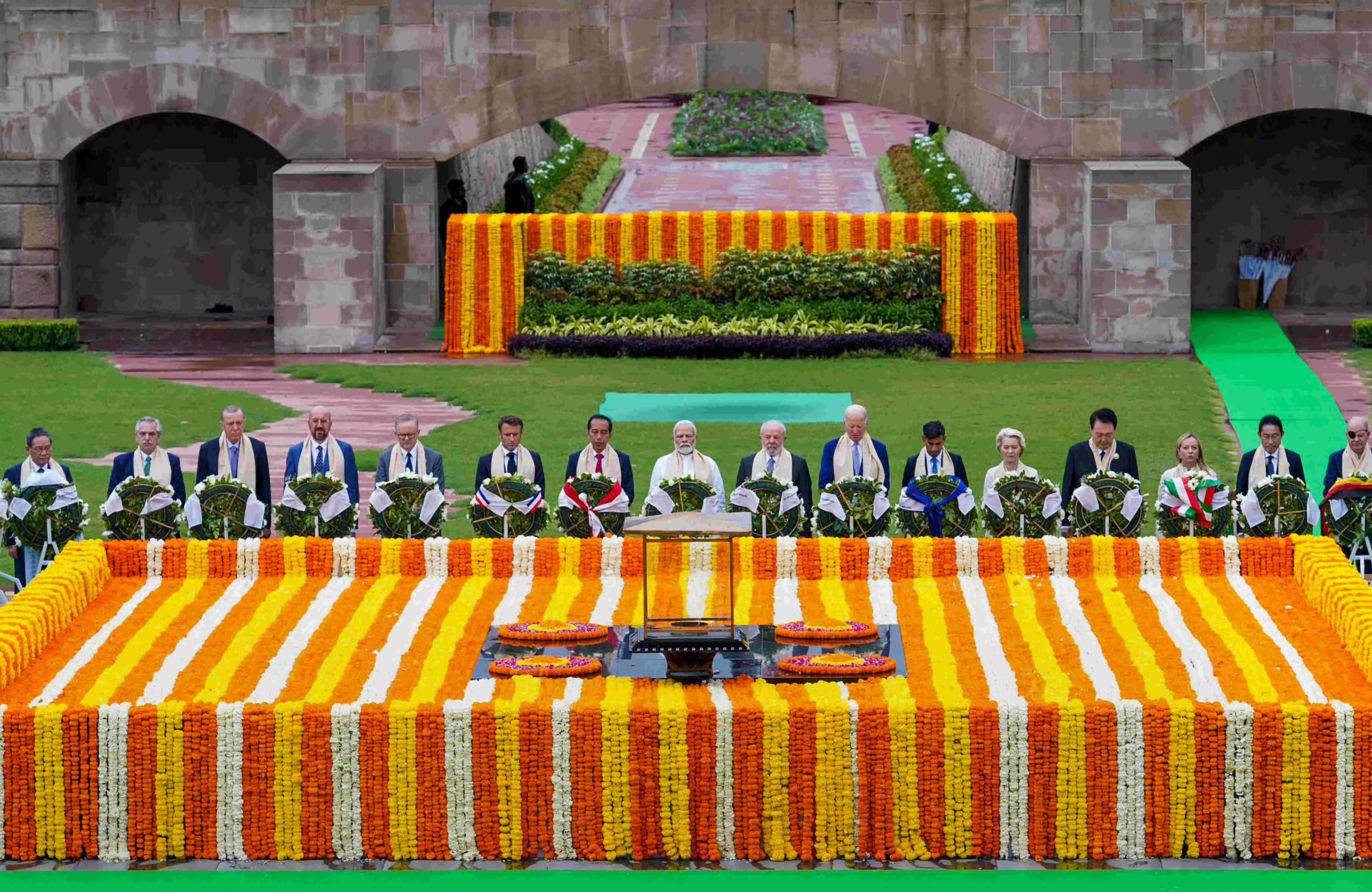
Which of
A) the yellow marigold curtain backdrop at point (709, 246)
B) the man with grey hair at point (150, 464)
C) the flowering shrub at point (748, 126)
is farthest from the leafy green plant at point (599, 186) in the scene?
the man with grey hair at point (150, 464)

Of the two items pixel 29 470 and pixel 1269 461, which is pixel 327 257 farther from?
pixel 1269 461

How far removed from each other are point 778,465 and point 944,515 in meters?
1.27

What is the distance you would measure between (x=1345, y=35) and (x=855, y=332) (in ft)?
24.1

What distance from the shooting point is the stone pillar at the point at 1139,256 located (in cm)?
2617

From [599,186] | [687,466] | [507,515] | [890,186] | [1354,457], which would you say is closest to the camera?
[507,515]

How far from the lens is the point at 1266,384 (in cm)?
2364

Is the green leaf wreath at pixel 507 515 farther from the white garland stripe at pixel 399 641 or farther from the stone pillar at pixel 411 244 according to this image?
the stone pillar at pixel 411 244

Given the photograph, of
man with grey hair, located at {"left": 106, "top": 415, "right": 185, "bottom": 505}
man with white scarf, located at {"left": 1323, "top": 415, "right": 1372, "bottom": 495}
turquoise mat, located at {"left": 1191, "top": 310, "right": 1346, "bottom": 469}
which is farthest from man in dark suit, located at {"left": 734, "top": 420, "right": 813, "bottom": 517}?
turquoise mat, located at {"left": 1191, "top": 310, "right": 1346, "bottom": 469}

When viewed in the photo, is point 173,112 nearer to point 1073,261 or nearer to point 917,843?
point 1073,261

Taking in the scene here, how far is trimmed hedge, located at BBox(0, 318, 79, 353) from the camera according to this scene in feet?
87.8

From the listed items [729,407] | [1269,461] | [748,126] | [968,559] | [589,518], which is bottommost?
[968,559]

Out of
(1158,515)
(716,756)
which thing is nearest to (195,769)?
(716,756)

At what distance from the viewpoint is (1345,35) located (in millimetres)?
26453

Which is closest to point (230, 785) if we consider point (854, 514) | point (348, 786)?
point (348, 786)
